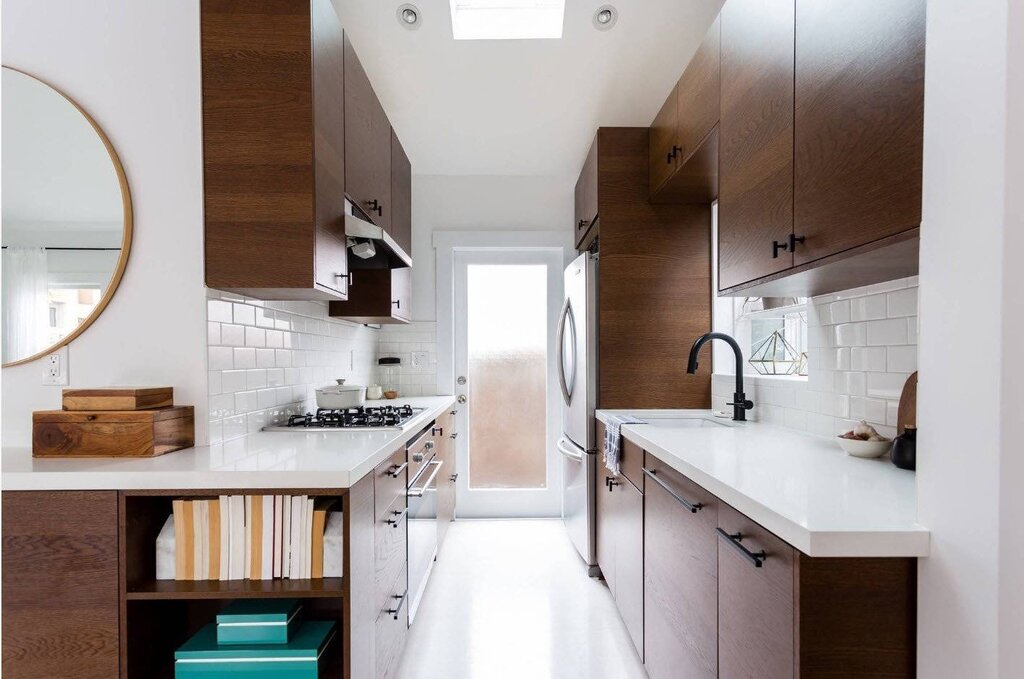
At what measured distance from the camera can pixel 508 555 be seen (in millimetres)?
3152

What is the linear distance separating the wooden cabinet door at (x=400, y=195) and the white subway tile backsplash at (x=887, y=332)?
7.21ft

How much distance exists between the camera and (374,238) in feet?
6.98

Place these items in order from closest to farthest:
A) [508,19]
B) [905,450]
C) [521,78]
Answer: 1. [905,450]
2. [508,19]
3. [521,78]

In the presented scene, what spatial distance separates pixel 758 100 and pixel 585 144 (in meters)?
2.13

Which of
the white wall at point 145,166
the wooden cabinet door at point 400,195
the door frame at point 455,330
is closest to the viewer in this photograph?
the white wall at point 145,166

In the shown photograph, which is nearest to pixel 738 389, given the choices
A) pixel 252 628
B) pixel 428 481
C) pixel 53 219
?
pixel 428 481

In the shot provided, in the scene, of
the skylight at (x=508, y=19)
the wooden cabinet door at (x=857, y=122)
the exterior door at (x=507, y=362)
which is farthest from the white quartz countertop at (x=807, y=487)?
the skylight at (x=508, y=19)

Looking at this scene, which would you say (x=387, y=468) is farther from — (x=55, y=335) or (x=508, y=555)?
(x=508, y=555)

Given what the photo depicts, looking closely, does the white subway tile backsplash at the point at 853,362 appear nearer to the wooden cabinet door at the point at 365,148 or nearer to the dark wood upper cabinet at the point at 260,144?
the dark wood upper cabinet at the point at 260,144

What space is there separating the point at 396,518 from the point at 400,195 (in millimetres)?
1992

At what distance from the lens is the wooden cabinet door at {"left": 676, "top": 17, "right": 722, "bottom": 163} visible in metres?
1.87

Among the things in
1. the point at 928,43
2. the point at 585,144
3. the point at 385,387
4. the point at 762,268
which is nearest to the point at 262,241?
the point at 762,268

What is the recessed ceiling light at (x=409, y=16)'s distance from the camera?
267 cm

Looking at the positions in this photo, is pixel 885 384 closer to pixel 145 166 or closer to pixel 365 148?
pixel 365 148
